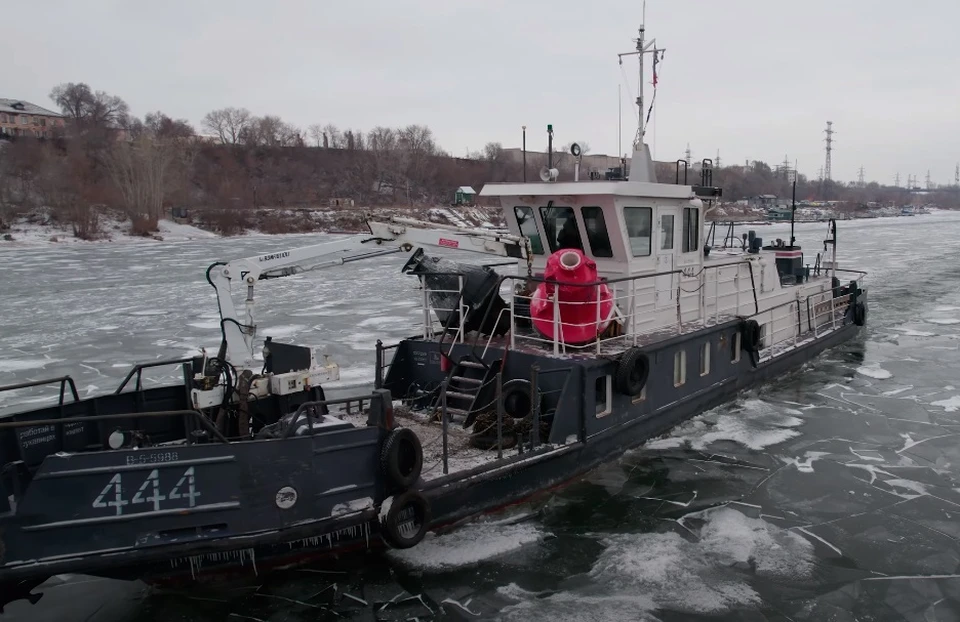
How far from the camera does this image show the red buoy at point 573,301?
8492mm

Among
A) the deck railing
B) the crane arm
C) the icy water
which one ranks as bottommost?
the icy water

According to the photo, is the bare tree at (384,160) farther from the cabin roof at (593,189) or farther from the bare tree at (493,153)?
the cabin roof at (593,189)

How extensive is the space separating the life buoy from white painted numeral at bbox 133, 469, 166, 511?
1579 centimetres

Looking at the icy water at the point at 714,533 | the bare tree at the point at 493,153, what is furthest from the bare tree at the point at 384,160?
the icy water at the point at 714,533

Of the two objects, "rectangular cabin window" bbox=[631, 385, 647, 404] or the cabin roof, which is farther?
"rectangular cabin window" bbox=[631, 385, 647, 404]

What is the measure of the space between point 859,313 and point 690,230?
8628mm

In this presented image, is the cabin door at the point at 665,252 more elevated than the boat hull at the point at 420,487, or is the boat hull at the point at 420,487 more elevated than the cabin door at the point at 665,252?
the cabin door at the point at 665,252

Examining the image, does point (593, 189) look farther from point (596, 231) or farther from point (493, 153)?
point (493, 153)

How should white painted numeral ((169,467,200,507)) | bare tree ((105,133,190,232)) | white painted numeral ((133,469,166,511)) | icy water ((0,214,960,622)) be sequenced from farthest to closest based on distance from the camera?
bare tree ((105,133,190,232)) → icy water ((0,214,960,622)) → white painted numeral ((169,467,200,507)) → white painted numeral ((133,469,166,511))

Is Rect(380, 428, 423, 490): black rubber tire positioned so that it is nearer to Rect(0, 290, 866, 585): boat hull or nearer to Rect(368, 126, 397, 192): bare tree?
Rect(0, 290, 866, 585): boat hull

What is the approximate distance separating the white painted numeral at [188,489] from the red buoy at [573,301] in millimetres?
4162

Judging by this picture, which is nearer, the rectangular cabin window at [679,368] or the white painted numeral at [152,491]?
the white painted numeral at [152,491]

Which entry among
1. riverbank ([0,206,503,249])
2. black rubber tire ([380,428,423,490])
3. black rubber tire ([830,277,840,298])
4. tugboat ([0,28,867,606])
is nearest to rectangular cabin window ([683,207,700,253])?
tugboat ([0,28,867,606])

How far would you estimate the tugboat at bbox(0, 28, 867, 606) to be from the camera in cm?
553
